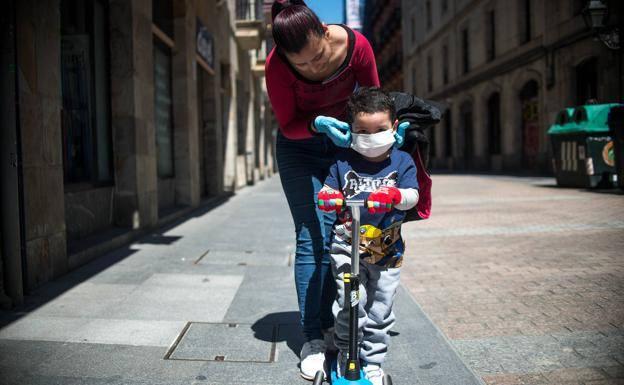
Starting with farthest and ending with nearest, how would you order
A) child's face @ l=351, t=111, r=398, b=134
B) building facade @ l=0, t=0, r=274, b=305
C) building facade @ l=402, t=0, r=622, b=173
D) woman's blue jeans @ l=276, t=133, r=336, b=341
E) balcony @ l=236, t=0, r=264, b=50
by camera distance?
building facade @ l=402, t=0, r=622, b=173, balcony @ l=236, t=0, r=264, b=50, building facade @ l=0, t=0, r=274, b=305, woman's blue jeans @ l=276, t=133, r=336, b=341, child's face @ l=351, t=111, r=398, b=134

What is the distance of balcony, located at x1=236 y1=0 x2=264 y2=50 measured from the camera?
55.6 feet

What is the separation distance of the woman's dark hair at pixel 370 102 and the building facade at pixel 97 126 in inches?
99.7

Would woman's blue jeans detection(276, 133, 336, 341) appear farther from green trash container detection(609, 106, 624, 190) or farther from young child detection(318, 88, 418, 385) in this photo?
green trash container detection(609, 106, 624, 190)

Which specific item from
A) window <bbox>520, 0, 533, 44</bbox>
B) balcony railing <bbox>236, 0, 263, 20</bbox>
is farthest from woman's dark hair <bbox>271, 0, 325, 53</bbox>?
window <bbox>520, 0, 533, 44</bbox>

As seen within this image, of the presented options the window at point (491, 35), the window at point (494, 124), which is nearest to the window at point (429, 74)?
the window at point (494, 124)

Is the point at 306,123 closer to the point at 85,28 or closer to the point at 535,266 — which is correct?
the point at 535,266

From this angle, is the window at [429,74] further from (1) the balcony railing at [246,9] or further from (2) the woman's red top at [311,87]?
(2) the woman's red top at [311,87]

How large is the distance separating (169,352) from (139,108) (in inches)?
181

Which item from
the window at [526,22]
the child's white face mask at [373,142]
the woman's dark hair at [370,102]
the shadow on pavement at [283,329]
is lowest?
the shadow on pavement at [283,329]

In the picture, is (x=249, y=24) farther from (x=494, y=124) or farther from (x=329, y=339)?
(x=494, y=124)

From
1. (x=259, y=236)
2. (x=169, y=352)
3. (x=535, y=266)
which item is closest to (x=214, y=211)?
(x=259, y=236)

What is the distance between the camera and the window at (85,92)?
5789mm

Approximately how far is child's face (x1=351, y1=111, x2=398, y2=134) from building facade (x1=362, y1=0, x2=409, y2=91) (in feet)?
137

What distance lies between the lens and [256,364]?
→ 104 inches
